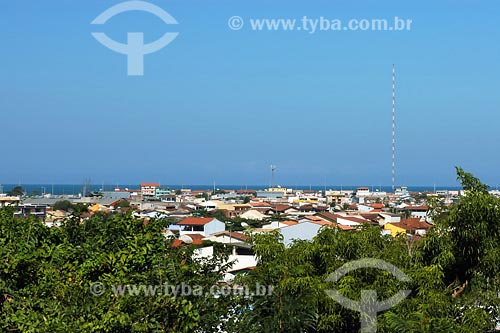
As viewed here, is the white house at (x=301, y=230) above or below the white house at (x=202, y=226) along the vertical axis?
above

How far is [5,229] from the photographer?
7.50m

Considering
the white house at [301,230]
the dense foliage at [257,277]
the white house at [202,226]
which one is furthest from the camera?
the white house at [202,226]

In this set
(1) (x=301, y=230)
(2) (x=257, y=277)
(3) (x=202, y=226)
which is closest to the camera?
(2) (x=257, y=277)

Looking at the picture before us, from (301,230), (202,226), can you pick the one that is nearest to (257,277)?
(301,230)

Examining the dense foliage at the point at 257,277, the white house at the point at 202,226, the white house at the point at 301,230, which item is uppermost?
the dense foliage at the point at 257,277

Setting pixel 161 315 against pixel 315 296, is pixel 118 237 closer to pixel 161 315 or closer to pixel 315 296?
pixel 161 315

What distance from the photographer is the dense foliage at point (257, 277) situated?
6.01 meters

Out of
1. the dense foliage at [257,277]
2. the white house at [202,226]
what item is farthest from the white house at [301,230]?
the dense foliage at [257,277]

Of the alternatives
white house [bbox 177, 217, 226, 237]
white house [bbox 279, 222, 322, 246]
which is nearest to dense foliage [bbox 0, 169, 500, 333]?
white house [bbox 279, 222, 322, 246]

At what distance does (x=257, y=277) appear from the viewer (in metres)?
7.50

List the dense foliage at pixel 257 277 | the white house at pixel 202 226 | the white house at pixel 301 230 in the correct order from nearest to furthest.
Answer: the dense foliage at pixel 257 277 < the white house at pixel 301 230 < the white house at pixel 202 226

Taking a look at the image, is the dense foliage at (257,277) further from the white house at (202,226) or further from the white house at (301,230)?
the white house at (202,226)

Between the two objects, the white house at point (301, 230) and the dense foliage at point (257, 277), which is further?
the white house at point (301, 230)

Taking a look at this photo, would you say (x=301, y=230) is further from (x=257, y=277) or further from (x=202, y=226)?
(x=257, y=277)
